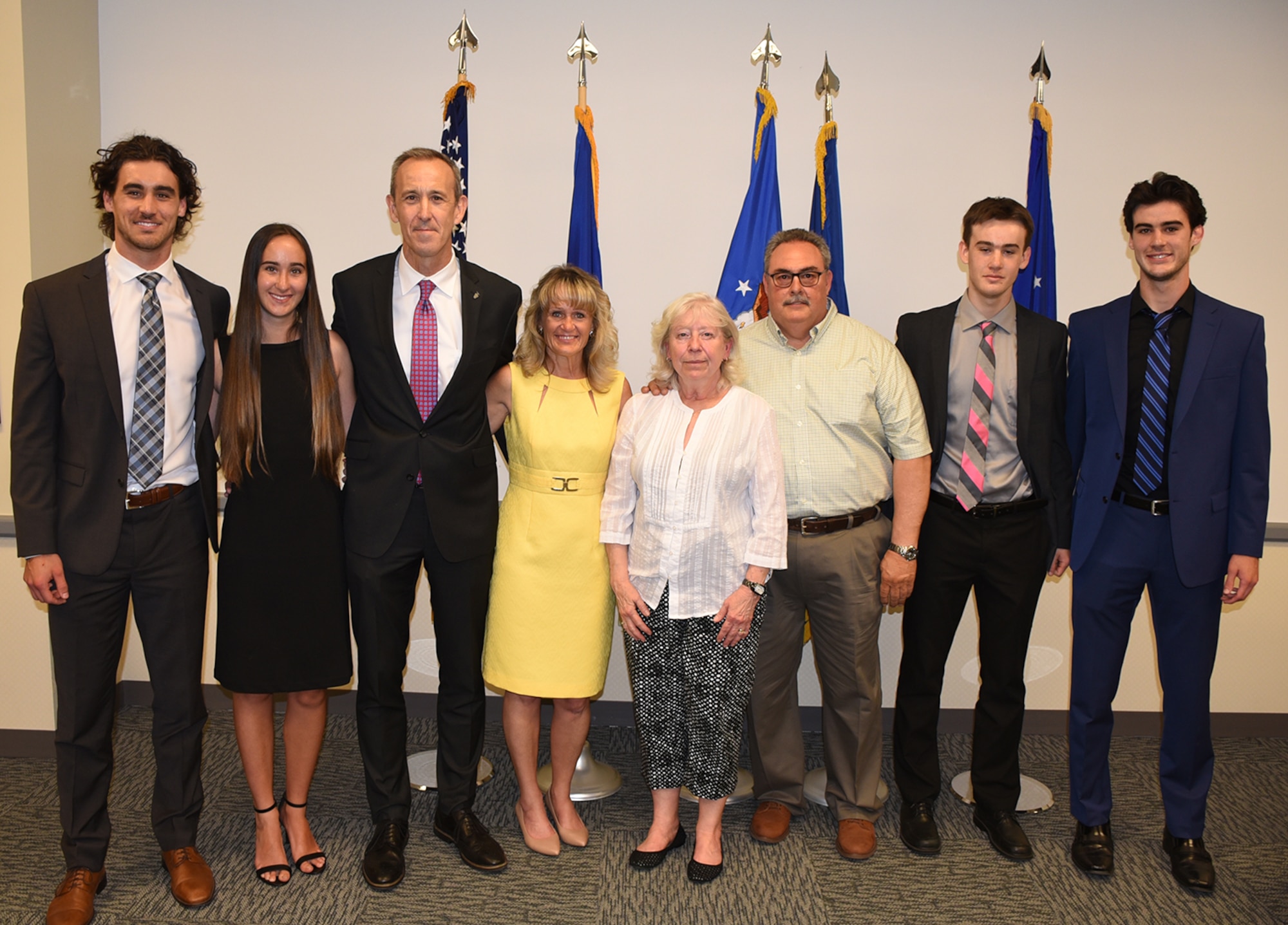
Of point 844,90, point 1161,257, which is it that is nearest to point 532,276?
point 844,90

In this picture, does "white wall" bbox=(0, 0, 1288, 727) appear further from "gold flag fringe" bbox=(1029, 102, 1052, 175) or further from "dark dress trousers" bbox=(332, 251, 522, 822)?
"dark dress trousers" bbox=(332, 251, 522, 822)

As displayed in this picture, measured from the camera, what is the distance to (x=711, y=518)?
2.50 m

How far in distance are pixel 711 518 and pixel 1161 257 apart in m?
1.54

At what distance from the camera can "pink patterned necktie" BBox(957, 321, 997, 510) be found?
9.14ft

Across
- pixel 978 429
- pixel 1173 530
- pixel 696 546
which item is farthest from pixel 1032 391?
pixel 696 546

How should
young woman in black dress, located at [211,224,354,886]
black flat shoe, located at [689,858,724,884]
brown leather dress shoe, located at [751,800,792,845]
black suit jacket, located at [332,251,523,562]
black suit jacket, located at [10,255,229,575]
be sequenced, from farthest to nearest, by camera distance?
brown leather dress shoe, located at [751,800,792,845] → black flat shoe, located at [689,858,724,884] → black suit jacket, located at [332,251,523,562] → young woman in black dress, located at [211,224,354,886] → black suit jacket, located at [10,255,229,575]

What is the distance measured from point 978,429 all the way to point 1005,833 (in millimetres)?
1313

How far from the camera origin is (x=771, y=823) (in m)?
2.94

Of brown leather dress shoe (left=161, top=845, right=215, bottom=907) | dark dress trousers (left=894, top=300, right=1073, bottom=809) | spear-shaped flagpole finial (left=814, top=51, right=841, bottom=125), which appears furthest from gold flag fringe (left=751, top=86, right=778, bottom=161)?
brown leather dress shoe (left=161, top=845, right=215, bottom=907)

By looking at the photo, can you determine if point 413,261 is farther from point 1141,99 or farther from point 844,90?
point 1141,99

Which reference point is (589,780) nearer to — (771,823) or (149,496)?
(771,823)

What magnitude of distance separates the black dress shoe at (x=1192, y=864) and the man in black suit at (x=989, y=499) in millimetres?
437

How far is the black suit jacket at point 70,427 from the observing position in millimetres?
2352

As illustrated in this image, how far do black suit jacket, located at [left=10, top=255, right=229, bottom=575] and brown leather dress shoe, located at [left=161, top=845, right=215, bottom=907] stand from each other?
896 mm
